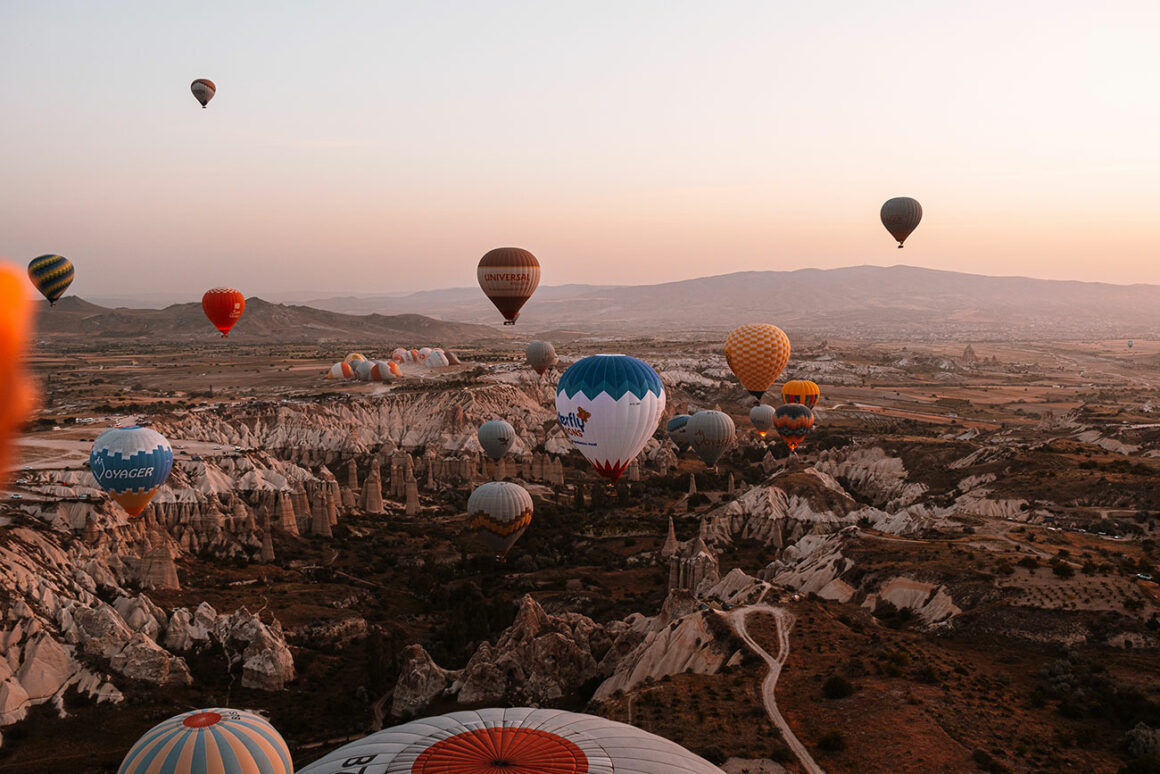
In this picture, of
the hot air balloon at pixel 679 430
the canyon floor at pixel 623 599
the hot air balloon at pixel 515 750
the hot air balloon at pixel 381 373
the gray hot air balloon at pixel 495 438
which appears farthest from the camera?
the hot air balloon at pixel 381 373

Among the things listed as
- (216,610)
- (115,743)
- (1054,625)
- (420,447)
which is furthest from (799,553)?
(420,447)

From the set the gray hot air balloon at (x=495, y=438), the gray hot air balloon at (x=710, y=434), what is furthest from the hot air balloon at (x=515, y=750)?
the gray hot air balloon at (x=495, y=438)

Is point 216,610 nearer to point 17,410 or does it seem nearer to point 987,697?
point 987,697

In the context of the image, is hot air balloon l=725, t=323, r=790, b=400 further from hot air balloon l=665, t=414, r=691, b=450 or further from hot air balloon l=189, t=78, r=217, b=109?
hot air balloon l=189, t=78, r=217, b=109

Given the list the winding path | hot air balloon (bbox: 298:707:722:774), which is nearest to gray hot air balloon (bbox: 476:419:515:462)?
the winding path

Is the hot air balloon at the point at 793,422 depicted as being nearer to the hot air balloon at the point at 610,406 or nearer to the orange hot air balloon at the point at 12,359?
the hot air balloon at the point at 610,406

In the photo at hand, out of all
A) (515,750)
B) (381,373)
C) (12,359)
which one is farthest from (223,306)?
A: (12,359)

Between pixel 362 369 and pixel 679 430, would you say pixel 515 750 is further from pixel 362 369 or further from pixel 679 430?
pixel 362 369
